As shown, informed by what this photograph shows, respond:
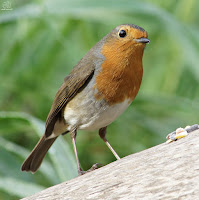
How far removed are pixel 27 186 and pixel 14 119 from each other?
21.7 inches

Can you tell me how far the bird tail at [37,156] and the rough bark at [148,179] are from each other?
1353 millimetres

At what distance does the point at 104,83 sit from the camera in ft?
10.6

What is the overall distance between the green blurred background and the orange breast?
745 mm

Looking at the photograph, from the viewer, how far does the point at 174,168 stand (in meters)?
2.17

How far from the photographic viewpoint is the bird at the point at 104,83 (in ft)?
10.6

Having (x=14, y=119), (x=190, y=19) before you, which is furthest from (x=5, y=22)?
(x=190, y=19)

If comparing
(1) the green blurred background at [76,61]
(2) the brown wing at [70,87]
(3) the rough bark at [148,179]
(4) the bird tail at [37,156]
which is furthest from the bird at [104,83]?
(3) the rough bark at [148,179]

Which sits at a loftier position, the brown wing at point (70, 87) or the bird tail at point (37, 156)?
the brown wing at point (70, 87)

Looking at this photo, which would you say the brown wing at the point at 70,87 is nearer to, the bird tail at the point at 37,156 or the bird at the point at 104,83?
the bird at the point at 104,83

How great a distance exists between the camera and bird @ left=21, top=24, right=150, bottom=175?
322 centimetres

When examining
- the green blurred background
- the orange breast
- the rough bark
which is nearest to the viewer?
the rough bark

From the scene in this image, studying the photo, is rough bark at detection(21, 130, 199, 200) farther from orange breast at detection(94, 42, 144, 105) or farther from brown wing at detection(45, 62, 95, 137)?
brown wing at detection(45, 62, 95, 137)

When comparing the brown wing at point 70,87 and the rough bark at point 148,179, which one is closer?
the rough bark at point 148,179

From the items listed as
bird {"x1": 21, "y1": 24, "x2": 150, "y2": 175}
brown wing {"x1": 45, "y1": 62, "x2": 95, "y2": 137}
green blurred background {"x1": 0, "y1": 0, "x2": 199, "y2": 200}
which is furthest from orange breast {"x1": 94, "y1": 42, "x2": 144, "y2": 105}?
green blurred background {"x1": 0, "y1": 0, "x2": 199, "y2": 200}
